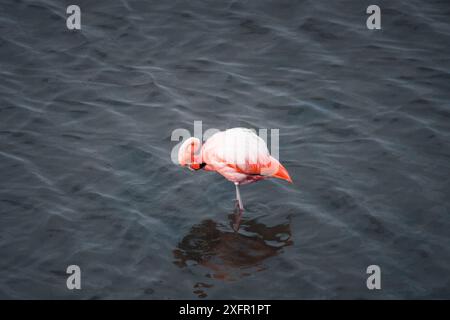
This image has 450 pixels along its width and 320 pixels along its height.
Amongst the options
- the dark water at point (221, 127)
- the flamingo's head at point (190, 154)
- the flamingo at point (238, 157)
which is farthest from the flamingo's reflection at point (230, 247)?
the flamingo's head at point (190, 154)

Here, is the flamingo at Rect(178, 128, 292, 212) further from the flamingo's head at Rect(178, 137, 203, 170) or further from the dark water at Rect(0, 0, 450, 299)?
the dark water at Rect(0, 0, 450, 299)

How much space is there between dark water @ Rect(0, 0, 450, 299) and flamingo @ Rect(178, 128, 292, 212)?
1.98ft

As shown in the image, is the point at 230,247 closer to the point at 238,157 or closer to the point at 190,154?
the point at 238,157

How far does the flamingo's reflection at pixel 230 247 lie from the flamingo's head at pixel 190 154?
2.96ft

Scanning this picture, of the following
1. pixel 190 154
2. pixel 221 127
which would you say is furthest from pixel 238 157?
pixel 221 127

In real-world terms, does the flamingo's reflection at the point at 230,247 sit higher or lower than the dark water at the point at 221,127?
lower

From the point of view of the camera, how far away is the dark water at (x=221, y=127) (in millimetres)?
8789

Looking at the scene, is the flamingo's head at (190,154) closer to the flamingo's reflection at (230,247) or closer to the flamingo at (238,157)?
the flamingo at (238,157)

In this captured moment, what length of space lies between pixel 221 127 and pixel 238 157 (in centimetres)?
220

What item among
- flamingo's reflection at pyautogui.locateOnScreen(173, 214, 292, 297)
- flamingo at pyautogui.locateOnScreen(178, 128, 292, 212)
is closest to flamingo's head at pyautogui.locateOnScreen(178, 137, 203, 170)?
flamingo at pyautogui.locateOnScreen(178, 128, 292, 212)

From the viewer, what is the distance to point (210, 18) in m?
14.0

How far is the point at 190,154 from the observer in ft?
32.2
